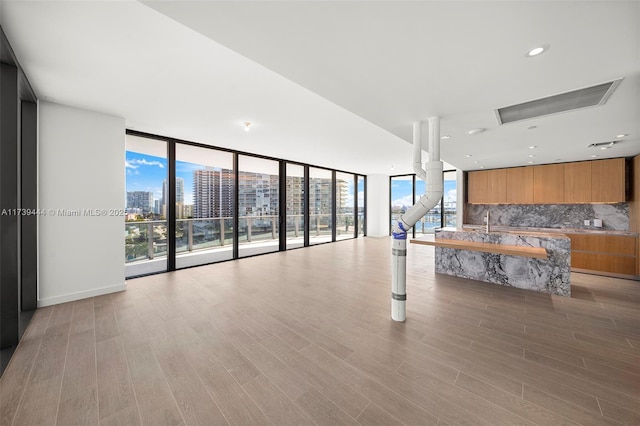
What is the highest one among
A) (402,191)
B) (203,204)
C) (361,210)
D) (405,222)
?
(402,191)

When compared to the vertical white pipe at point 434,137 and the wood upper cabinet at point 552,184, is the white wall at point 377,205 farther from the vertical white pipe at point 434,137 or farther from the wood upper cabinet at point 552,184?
the vertical white pipe at point 434,137

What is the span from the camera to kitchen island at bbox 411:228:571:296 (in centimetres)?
387

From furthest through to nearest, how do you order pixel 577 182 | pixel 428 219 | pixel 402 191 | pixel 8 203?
pixel 402 191, pixel 428 219, pixel 577 182, pixel 8 203

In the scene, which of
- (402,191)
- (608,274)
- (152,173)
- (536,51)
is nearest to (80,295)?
(152,173)

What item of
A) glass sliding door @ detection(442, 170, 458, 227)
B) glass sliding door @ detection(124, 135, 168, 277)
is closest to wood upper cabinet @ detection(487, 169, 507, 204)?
glass sliding door @ detection(442, 170, 458, 227)

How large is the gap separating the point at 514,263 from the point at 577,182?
11.0 feet

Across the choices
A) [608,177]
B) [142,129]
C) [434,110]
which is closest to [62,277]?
[142,129]

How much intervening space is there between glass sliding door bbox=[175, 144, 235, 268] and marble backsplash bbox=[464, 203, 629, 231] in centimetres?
721

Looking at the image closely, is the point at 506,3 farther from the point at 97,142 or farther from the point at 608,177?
the point at 608,177

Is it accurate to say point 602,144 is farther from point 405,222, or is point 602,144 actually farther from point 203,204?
point 203,204

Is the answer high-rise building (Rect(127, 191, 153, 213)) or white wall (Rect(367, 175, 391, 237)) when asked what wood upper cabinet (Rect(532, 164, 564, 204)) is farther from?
high-rise building (Rect(127, 191, 153, 213))

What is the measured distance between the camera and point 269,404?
66.1 inches

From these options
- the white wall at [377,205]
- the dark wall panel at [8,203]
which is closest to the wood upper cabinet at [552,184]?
the white wall at [377,205]

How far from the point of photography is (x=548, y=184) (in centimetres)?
598
